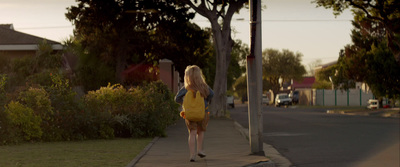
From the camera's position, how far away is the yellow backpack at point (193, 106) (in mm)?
11133

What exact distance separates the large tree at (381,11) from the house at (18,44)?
1502cm

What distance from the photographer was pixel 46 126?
15.9 m

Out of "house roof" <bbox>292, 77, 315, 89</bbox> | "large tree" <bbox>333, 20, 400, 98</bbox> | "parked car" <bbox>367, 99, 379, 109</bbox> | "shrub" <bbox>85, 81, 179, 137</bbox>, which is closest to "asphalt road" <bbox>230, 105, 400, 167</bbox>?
"shrub" <bbox>85, 81, 179, 137</bbox>

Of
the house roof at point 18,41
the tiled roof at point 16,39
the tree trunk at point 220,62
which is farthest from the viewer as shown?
the tree trunk at point 220,62

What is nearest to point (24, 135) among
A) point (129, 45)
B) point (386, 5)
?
point (129, 45)

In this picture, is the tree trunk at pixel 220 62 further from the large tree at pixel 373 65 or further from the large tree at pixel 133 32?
the large tree at pixel 373 65

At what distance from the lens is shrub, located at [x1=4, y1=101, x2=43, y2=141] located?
49.7 ft

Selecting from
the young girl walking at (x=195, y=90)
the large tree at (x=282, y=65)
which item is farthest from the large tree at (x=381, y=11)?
the large tree at (x=282, y=65)

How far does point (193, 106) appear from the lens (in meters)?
11.2

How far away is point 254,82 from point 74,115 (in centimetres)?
544

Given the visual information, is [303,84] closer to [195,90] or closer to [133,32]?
[133,32]

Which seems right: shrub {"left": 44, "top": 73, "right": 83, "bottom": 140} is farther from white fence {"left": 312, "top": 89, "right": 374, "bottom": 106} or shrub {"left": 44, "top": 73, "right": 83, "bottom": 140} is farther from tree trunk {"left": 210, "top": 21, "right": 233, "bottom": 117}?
white fence {"left": 312, "top": 89, "right": 374, "bottom": 106}

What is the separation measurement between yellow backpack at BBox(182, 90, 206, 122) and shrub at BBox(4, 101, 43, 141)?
547 centimetres

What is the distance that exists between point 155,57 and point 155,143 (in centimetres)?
1857
